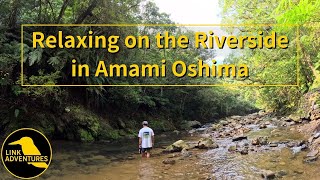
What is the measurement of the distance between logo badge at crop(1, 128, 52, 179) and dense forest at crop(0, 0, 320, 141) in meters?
5.13

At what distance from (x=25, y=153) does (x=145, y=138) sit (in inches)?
236

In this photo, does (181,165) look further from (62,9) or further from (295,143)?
(62,9)

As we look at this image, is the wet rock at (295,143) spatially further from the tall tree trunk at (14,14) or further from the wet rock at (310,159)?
the tall tree trunk at (14,14)

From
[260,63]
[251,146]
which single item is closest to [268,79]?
[260,63]

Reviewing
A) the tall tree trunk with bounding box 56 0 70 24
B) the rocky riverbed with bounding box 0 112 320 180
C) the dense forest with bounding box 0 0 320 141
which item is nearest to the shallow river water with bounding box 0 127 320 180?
the rocky riverbed with bounding box 0 112 320 180

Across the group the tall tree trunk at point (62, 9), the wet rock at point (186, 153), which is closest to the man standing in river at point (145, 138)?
the wet rock at point (186, 153)

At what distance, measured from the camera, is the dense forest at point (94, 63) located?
540 inches

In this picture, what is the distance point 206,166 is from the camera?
31.6 ft

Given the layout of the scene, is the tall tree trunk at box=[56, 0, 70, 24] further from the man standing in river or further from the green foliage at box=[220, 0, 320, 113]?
the green foliage at box=[220, 0, 320, 113]

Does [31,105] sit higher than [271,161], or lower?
higher

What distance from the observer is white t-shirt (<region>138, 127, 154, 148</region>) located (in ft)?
37.5

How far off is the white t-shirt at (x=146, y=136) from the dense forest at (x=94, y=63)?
4.71 m

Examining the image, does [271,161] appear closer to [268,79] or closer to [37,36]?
[37,36]

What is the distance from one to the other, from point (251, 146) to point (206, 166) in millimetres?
3820
